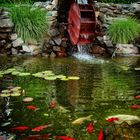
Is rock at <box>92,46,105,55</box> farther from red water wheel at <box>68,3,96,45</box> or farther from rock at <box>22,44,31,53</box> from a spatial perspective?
rock at <box>22,44,31,53</box>

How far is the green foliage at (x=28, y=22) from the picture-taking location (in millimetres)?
12438

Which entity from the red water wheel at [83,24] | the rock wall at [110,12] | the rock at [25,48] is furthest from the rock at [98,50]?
the rock at [25,48]

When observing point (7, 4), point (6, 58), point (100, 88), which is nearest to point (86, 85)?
point (100, 88)

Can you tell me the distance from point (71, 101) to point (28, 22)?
19.2ft

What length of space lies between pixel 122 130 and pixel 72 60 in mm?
6502

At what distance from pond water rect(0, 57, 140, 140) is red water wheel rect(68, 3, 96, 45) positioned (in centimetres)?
150

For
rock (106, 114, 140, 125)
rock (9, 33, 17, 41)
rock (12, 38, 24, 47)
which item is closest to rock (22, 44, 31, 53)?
rock (12, 38, 24, 47)

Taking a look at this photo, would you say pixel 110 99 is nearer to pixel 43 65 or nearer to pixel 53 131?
pixel 53 131

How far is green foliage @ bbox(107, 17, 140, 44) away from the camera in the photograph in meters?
12.5

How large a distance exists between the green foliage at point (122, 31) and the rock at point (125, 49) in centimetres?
15

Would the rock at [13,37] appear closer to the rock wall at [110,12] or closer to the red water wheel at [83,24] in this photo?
the red water wheel at [83,24]

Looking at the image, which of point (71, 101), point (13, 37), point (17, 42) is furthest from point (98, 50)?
point (71, 101)

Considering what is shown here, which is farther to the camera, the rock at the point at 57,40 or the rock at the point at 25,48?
the rock at the point at 57,40

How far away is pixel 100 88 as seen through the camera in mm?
8133
